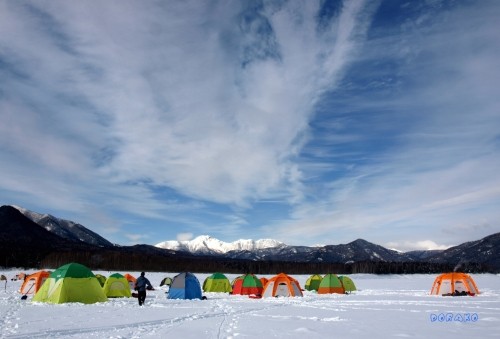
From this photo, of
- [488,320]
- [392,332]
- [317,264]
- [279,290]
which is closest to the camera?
[392,332]

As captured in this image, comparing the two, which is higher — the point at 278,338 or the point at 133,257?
the point at 133,257

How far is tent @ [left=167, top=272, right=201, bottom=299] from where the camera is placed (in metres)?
28.8

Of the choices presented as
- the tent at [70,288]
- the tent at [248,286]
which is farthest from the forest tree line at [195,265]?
the tent at [70,288]

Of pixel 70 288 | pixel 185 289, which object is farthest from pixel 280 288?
pixel 70 288

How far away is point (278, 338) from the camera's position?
1146 centimetres

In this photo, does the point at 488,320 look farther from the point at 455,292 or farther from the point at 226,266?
the point at 226,266

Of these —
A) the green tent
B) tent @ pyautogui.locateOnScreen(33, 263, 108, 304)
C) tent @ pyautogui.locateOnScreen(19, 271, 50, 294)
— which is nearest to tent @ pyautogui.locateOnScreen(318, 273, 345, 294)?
the green tent

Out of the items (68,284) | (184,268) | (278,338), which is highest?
(184,268)

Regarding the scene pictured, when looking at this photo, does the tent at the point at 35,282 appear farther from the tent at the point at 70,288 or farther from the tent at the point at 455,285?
the tent at the point at 455,285

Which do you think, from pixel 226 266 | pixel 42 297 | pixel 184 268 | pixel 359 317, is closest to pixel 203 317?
pixel 359 317

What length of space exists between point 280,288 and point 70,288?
1618cm

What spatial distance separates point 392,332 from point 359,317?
16.2 ft

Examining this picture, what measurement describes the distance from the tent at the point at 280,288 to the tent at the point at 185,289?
231 inches

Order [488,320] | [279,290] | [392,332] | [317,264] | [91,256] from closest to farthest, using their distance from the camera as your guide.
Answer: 1. [392,332]
2. [488,320]
3. [279,290]
4. [91,256]
5. [317,264]
